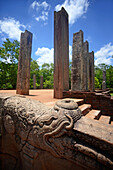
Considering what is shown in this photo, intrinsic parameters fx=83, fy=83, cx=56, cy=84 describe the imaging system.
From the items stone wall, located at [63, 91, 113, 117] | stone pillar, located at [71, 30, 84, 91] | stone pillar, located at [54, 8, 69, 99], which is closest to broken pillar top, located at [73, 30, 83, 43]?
stone pillar, located at [71, 30, 84, 91]

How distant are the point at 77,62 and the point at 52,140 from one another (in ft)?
15.8

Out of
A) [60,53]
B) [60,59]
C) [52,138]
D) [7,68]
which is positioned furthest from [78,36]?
[7,68]

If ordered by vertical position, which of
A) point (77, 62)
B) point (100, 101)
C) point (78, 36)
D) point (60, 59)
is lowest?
point (100, 101)

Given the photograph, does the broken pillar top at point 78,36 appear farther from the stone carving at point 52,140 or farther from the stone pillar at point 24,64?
the stone carving at point 52,140

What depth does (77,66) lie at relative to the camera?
5203mm

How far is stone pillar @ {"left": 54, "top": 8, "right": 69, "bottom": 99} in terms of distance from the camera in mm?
4082

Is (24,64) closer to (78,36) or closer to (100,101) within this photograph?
(78,36)

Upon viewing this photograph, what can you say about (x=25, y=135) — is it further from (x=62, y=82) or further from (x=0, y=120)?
(x=62, y=82)

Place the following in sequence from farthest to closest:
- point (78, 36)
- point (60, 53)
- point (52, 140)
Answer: point (78, 36) → point (60, 53) → point (52, 140)

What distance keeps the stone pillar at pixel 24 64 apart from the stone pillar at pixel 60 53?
80.2 inches

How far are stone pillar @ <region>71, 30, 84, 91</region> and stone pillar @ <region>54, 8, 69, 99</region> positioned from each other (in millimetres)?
1106

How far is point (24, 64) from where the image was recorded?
204 inches

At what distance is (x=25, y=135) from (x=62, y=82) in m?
3.01

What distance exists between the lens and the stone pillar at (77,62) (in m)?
5.14
